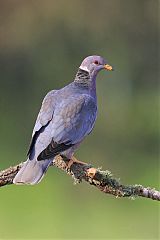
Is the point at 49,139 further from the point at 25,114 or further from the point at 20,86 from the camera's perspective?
the point at 20,86

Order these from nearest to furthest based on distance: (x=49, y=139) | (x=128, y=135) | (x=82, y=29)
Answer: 1. (x=49, y=139)
2. (x=128, y=135)
3. (x=82, y=29)

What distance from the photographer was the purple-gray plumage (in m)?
3.54

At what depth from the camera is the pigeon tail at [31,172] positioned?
345 cm

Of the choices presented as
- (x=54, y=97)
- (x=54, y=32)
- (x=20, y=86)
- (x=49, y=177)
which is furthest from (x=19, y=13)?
(x=54, y=97)

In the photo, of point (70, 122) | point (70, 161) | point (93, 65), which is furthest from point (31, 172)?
point (93, 65)

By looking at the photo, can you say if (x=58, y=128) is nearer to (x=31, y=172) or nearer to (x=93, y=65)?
(x=31, y=172)

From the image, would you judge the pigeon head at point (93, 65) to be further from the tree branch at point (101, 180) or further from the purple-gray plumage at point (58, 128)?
the tree branch at point (101, 180)

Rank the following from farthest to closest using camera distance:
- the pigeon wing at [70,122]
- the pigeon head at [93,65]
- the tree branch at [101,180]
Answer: the pigeon head at [93,65] → the pigeon wing at [70,122] → the tree branch at [101,180]

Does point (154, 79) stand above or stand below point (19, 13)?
below

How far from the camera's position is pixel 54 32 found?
961cm

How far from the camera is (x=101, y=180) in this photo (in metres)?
3.36

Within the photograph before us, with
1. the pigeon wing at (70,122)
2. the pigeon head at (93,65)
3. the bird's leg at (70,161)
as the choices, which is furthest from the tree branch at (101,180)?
the pigeon head at (93,65)

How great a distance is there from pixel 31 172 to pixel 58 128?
251 mm

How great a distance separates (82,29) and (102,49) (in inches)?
15.2
